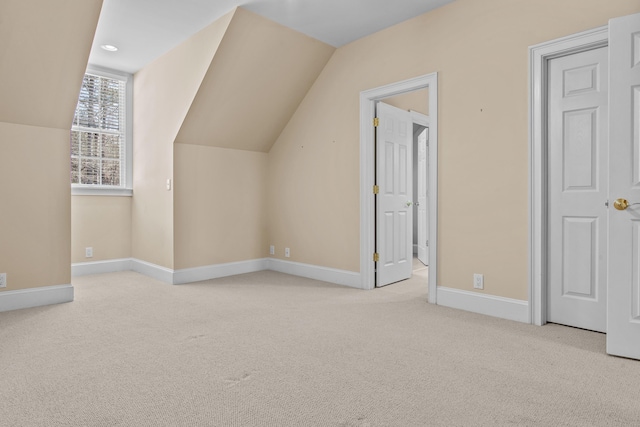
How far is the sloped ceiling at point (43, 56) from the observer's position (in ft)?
9.07

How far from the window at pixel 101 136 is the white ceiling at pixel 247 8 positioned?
810mm

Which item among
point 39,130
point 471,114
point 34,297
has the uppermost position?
point 471,114

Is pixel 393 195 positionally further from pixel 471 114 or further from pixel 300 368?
pixel 300 368

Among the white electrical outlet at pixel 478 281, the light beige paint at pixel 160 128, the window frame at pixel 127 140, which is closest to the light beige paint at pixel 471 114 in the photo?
the white electrical outlet at pixel 478 281

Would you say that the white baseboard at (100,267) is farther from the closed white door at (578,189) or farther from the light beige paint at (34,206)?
the closed white door at (578,189)

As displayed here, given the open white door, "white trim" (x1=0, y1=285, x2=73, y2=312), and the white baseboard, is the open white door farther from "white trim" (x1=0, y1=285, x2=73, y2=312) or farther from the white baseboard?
the white baseboard

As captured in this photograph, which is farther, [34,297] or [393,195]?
[393,195]

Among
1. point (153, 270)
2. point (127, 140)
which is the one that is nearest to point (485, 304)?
point (153, 270)

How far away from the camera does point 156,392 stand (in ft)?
6.17

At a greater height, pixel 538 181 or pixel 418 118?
pixel 418 118

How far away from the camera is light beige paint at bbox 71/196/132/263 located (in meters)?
4.82

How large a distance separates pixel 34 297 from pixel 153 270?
1409mm

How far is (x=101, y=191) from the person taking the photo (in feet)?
16.3

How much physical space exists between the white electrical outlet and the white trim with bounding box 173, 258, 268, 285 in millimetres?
2826
